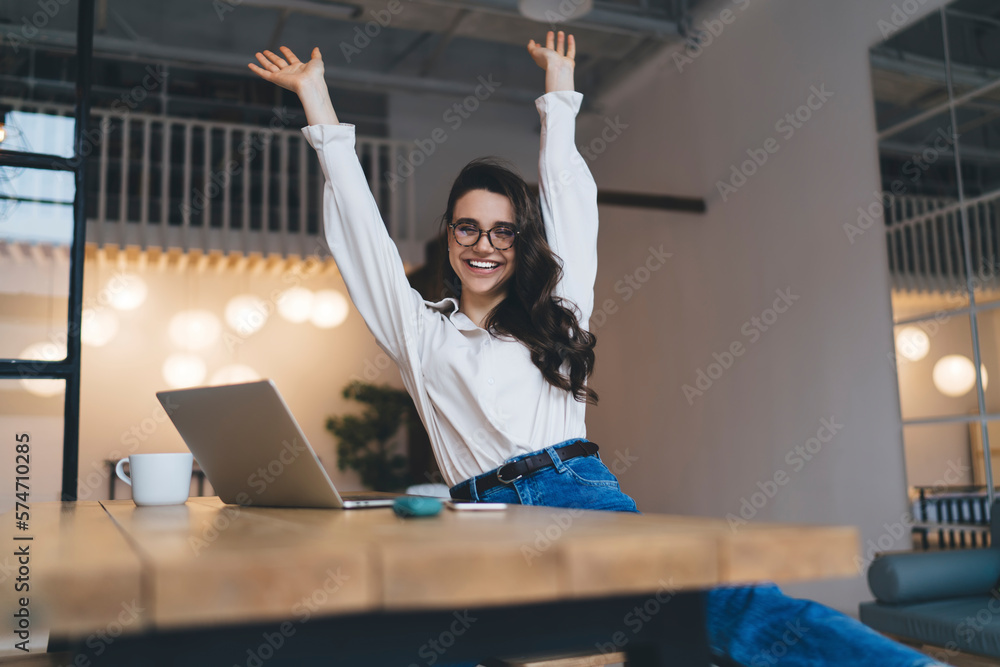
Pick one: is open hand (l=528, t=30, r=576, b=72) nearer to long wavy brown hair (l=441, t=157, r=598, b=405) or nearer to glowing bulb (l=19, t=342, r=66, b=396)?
long wavy brown hair (l=441, t=157, r=598, b=405)

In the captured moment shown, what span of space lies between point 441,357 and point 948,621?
212 cm

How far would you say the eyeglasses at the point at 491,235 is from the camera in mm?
1679

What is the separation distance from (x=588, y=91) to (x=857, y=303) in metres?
3.46

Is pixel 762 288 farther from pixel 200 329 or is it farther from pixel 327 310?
pixel 200 329

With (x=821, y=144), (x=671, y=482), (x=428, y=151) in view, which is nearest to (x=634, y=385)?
(x=671, y=482)

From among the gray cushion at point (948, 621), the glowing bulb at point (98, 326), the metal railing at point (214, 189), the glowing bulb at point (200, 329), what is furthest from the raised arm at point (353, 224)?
the glowing bulb at point (98, 326)

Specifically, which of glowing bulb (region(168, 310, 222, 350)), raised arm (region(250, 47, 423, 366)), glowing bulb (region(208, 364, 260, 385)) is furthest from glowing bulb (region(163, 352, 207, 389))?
raised arm (region(250, 47, 423, 366))

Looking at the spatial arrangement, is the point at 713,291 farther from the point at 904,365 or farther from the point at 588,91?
the point at 588,91

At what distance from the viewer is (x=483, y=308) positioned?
5.70 feet

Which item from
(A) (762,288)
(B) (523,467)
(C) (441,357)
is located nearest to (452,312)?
(C) (441,357)

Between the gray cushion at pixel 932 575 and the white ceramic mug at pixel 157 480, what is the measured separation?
8.35 ft

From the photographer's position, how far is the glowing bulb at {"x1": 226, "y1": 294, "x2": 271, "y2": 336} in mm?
7945

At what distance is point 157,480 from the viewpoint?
1.31 m

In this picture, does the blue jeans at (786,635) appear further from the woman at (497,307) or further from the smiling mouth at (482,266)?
the smiling mouth at (482,266)
